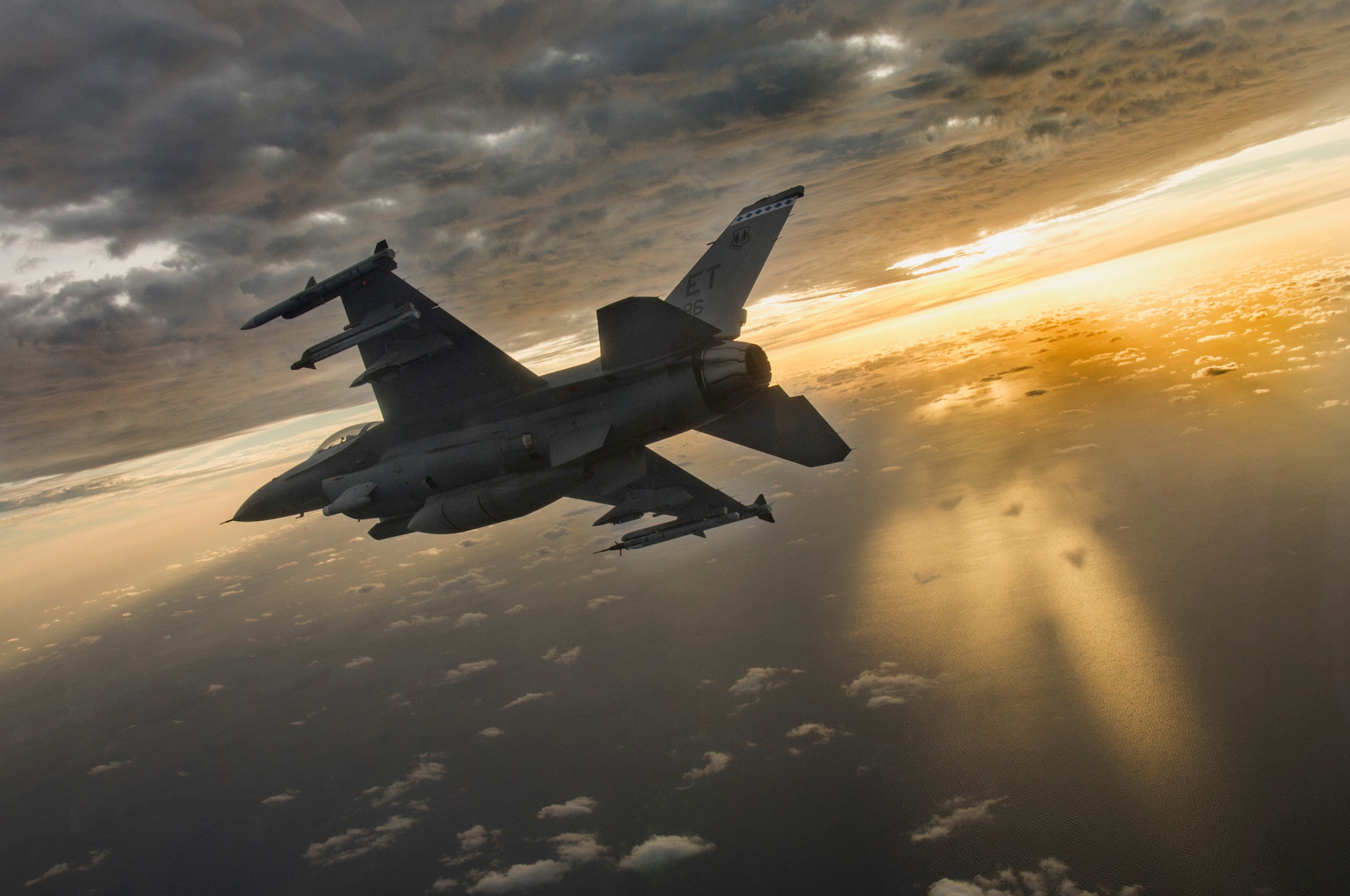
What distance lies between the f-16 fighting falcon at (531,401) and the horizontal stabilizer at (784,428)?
4cm

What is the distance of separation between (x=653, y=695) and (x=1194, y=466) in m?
191

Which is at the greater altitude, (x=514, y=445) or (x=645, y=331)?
(x=645, y=331)

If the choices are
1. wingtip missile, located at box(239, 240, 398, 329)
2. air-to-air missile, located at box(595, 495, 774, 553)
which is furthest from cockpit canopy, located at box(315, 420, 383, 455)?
air-to-air missile, located at box(595, 495, 774, 553)

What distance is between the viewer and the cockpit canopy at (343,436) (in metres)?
18.4

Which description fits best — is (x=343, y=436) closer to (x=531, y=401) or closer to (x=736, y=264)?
(x=531, y=401)

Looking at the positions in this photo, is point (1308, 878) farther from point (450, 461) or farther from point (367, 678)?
point (367, 678)

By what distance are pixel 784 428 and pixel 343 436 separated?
14.6 meters

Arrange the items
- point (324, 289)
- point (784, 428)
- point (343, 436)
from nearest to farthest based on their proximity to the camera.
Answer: point (324, 289) < point (784, 428) < point (343, 436)

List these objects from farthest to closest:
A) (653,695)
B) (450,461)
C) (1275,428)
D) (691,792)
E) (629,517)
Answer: (1275,428), (653,695), (691,792), (629,517), (450,461)

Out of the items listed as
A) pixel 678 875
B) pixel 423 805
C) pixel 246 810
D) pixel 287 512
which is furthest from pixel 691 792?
pixel 287 512

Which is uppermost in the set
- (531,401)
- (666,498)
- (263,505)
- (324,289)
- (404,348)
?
(324,289)

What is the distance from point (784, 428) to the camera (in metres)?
16.2

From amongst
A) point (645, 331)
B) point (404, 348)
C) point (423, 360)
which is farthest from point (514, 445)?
point (645, 331)

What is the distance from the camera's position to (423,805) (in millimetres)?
A: 127688
